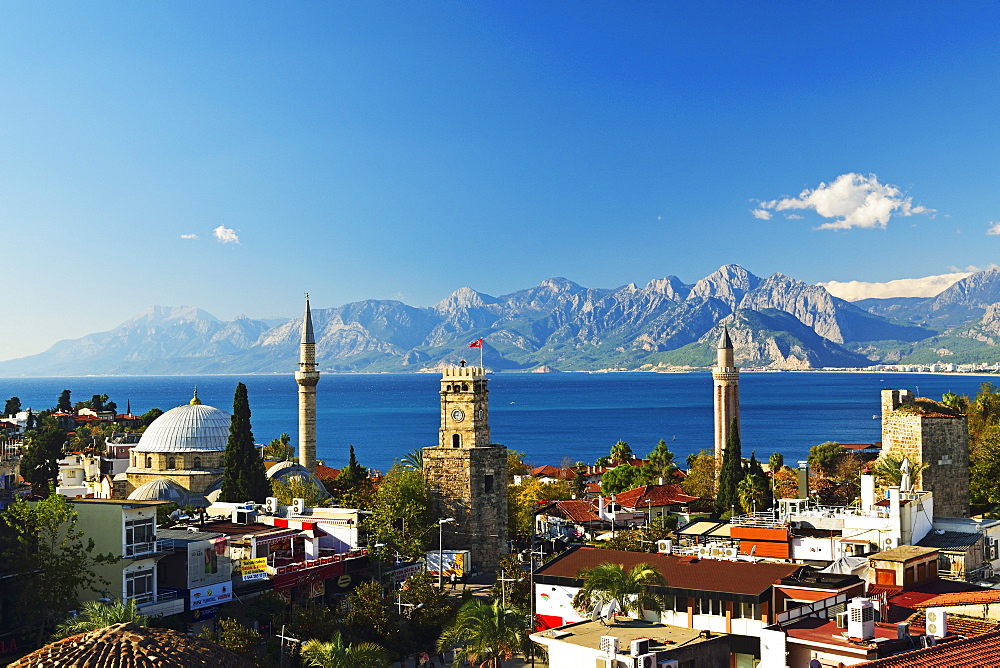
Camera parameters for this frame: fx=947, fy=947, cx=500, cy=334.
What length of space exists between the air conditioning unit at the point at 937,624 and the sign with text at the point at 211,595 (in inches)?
829

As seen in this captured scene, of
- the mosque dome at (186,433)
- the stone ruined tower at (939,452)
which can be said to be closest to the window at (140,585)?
the mosque dome at (186,433)

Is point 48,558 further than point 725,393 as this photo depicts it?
No

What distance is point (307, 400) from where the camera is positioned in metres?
67.4

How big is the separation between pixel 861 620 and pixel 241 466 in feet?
127

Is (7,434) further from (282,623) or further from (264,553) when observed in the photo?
(282,623)

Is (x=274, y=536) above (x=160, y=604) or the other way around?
above

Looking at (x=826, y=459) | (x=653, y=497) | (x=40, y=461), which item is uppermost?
(x=40, y=461)

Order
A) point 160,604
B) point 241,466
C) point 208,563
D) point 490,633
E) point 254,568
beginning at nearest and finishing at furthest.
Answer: point 490,633 < point 160,604 < point 208,563 < point 254,568 < point 241,466

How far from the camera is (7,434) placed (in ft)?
292

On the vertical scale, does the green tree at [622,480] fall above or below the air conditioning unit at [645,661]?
below

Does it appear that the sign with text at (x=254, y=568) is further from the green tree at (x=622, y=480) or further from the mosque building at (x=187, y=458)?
the green tree at (x=622, y=480)

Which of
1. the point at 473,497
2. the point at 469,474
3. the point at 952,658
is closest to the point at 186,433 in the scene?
the point at 469,474

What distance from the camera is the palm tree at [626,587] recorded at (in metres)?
24.4

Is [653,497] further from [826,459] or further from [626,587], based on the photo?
[626,587]
